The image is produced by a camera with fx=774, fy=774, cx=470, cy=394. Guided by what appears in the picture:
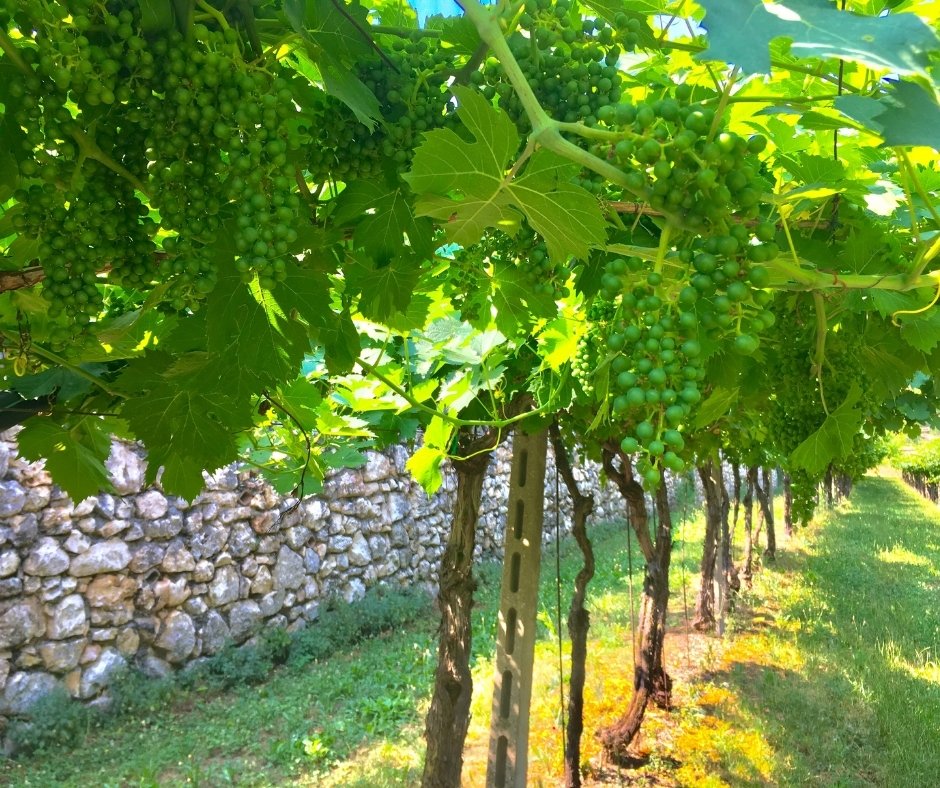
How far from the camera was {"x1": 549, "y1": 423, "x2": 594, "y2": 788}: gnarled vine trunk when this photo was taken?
4.36m

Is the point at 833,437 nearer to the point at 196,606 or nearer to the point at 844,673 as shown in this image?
the point at 196,606

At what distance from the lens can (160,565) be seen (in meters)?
7.57

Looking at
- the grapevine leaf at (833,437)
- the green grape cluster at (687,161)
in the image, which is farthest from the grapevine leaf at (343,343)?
the grapevine leaf at (833,437)

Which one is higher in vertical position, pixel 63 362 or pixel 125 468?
pixel 63 362

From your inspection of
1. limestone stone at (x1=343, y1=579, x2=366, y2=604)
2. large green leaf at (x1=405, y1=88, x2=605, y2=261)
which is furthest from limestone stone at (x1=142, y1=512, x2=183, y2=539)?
large green leaf at (x1=405, y1=88, x2=605, y2=261)

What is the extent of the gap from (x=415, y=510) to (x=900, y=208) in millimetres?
9564

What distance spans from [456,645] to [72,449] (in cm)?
187

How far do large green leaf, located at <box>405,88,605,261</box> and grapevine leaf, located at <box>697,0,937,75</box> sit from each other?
23 centimetres

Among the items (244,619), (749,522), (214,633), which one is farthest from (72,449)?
(749,522)

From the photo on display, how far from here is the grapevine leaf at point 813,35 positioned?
25.1 inches

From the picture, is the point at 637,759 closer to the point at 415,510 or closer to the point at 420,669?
the point at 420,669

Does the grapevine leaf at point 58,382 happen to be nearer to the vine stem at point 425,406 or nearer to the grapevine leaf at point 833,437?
the vine stem at point 425,406

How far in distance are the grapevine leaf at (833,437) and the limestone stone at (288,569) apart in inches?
294

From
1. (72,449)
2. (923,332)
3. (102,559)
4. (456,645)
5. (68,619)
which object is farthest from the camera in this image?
(102,559)
